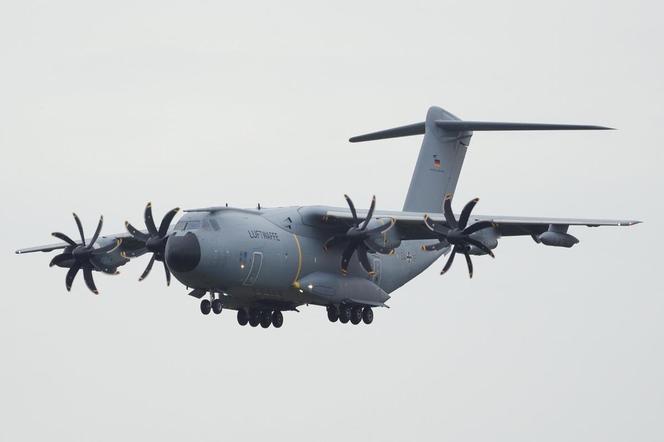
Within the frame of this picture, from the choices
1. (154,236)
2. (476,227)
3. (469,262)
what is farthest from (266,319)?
(476,227)

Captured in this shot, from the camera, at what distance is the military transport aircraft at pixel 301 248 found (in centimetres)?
4181

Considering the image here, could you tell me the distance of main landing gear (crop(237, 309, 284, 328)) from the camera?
4528 cm

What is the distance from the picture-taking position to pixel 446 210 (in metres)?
42.3

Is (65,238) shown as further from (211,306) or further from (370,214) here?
(370,214)

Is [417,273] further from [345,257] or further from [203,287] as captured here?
[203,287]

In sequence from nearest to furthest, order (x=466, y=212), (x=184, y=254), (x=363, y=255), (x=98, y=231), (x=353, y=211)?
1. (x=184, y=254)
2. (x=466, y=212)
3. (x=353, y=211)
4. (x=363, y=255)
5. (x=98, y=231)

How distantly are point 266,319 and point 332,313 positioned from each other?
6.62 ft

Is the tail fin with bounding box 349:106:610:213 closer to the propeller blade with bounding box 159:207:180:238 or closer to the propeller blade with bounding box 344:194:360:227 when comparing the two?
the propeller blade with bounding box 344:194:360:227

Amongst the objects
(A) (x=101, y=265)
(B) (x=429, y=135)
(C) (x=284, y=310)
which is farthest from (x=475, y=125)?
(A) (x=101, y=265)

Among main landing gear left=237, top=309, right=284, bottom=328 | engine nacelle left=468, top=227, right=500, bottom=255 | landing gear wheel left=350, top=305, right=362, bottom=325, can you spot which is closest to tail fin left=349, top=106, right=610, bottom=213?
landing gear wheel left=350, top=305, right=362, bottom=325

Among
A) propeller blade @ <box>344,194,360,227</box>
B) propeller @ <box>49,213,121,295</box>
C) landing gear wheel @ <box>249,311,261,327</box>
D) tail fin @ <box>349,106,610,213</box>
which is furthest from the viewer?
tail fin @ <box>349,106,610,213</box>

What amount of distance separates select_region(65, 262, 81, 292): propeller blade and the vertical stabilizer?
35.6 ft

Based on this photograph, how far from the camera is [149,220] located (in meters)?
43.6

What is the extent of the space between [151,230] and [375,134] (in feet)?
30.3
